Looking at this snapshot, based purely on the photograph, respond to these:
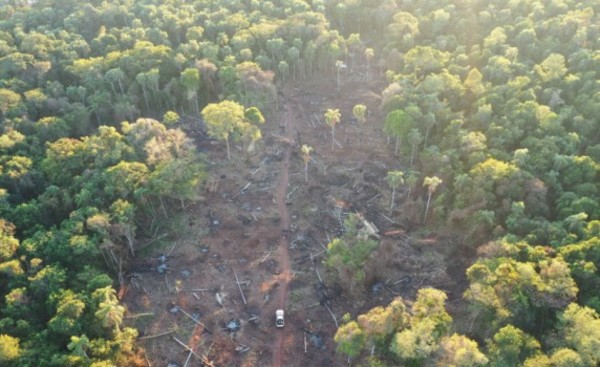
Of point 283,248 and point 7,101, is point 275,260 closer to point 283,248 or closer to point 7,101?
point 283,248

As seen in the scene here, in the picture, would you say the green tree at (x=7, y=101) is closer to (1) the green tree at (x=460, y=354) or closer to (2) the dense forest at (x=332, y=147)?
(2) the dense forest at (x=332, y=147)

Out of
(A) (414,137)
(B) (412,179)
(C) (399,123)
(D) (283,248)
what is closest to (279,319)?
(D) (283,248)

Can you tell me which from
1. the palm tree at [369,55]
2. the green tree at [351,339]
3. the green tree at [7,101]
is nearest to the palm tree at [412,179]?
the green tree at [351,339]

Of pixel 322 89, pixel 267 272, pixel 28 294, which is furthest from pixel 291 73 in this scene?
pixel 28 294

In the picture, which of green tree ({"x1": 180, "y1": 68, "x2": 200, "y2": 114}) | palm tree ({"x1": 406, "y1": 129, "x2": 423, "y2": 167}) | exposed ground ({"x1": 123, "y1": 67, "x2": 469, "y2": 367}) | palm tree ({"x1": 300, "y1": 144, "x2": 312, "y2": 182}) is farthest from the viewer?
green tree ({"x1": 180, "y1": 68, "x2": 200, "y2": 114})

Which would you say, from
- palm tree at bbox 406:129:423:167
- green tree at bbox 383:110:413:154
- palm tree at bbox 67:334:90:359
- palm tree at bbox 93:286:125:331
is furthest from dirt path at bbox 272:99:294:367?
palm tree at bbox 406:129:423:167

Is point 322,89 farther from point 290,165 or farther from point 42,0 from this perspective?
point 42,0

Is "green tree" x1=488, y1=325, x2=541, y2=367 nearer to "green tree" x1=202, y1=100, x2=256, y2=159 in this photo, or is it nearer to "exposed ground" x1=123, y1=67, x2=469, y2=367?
"exposed ground" x1=123, y1=67, x2=469, y2=367
